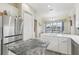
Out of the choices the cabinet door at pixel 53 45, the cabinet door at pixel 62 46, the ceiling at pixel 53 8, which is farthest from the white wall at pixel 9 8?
the cabinet door at pixel 62 46

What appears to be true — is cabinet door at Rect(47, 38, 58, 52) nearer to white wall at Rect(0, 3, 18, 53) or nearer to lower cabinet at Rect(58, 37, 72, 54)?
lower cabinet at Rect(58, 37, 72, 54)

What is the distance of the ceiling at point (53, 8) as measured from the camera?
204cm

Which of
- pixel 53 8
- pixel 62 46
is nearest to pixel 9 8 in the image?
pixel 53 8

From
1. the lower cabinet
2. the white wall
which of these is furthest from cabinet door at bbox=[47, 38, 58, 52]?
the white wall

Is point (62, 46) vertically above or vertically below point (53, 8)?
below

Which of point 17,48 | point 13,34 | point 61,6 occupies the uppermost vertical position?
point 61,6

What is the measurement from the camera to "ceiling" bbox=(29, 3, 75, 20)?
2035mm

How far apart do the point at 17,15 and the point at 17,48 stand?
570 mm

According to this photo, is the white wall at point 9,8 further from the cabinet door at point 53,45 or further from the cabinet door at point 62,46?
the cabinet door at point 62,46

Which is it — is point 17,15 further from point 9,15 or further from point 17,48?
point 17,48

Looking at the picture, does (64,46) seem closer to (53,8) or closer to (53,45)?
(53,45)

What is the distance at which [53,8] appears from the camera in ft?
6.86
